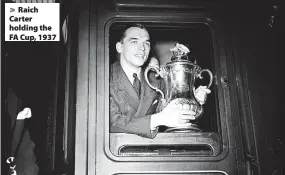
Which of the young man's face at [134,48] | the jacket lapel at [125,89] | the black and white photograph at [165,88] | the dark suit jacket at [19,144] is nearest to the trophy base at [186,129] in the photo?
the black and white photograph at [165,88]

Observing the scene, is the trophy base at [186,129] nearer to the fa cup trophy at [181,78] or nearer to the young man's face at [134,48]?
the fa cup trophy at [181,78]

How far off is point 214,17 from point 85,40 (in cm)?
36

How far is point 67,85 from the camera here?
831 millimetres

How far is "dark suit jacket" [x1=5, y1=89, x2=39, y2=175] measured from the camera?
1.03m

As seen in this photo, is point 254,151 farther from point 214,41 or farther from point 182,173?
point 214,41

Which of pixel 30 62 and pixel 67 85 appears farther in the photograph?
pixel 30 62

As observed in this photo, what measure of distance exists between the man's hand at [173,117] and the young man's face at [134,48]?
0.18 m

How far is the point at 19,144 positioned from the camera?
1053 mm

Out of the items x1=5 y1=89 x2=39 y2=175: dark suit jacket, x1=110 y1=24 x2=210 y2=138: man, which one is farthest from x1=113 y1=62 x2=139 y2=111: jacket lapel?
x1=5 y1=89 x2=39 y2=175: dark suit jacket

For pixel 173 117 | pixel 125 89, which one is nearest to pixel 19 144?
pixel 125 89

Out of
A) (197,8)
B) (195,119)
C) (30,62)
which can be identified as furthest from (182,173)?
(30,62)

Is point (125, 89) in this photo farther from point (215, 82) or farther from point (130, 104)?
point (215, 82)

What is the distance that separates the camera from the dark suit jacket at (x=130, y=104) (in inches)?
31.2

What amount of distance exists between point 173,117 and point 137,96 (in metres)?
0.13
